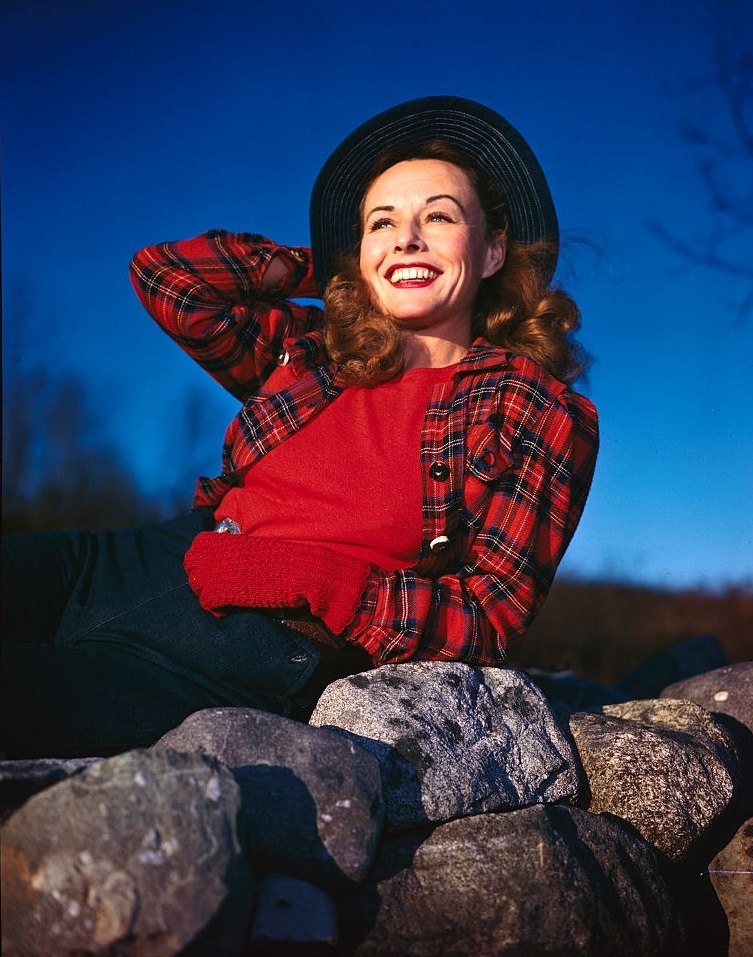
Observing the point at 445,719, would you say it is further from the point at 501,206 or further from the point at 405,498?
the point at 501,206

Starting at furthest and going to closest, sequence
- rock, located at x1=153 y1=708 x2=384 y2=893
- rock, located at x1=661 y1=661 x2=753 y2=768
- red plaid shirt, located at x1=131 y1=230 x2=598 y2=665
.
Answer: rock, located at x1=661 y1=661 x2=753 y2=768, red plaid shirt, located at x1=131 y1=230 x2=598 y2=665, rock, located at x1=153 y1=708 x2=384 y2=893

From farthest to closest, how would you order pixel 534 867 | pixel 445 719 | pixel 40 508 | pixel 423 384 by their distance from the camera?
pixel 40 508 → pixel 423 384 → pixel 445 719 → pixel 534 867

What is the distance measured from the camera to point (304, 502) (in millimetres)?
2564

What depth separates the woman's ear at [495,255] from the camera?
310cm

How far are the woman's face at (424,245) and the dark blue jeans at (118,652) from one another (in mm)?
1036

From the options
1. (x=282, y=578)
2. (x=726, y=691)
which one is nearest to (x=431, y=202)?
(x=282, y=578)

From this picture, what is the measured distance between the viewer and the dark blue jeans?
82.8 inches

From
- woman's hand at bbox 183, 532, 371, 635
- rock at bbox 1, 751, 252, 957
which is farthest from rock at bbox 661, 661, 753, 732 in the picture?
rock at bbox 1, 751, 252, 957

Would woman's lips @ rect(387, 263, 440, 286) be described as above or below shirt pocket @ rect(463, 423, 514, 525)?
above

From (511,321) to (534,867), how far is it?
6.05 ft

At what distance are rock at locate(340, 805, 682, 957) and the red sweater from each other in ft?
2.58

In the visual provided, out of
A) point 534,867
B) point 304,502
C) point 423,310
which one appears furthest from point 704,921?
point 423,310

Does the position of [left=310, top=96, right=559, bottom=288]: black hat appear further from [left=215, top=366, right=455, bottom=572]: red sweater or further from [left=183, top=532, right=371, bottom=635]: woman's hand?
[left=183, top=532, right=371, bottom=635]: woman's hand

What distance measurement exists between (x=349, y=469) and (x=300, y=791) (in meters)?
1.03
